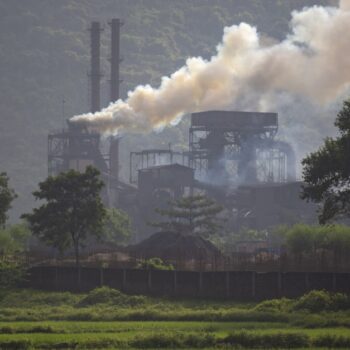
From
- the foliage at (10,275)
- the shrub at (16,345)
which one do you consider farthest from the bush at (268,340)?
the foliage at (10,275)

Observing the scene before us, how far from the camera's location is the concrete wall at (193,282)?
7119 centimetres

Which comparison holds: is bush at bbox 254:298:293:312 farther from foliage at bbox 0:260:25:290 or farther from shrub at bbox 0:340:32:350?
foliage at bbox 0:260:25:290

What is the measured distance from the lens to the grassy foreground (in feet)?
161

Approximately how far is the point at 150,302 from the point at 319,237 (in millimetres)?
40019

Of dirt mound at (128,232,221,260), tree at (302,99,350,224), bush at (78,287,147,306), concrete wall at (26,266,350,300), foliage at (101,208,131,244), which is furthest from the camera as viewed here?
foliage at (101,208,131,244)

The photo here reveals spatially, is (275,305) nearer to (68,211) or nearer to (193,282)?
(193,282)

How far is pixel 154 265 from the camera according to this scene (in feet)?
279

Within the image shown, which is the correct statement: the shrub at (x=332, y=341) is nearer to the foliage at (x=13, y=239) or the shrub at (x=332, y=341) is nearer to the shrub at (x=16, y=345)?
the shrub at (x=16, y=345)

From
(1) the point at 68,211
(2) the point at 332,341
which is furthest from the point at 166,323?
(1) the point at 68,211

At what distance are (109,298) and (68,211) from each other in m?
21.8

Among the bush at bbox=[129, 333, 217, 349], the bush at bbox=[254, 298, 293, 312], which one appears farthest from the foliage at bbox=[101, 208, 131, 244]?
the bush at bbox=[129, 333, 217, 349]

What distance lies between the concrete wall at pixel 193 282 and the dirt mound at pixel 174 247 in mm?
16337

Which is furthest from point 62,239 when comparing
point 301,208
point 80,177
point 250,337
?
point 301,208

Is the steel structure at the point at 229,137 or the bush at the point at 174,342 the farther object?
the steel structure at the point at 229,137
